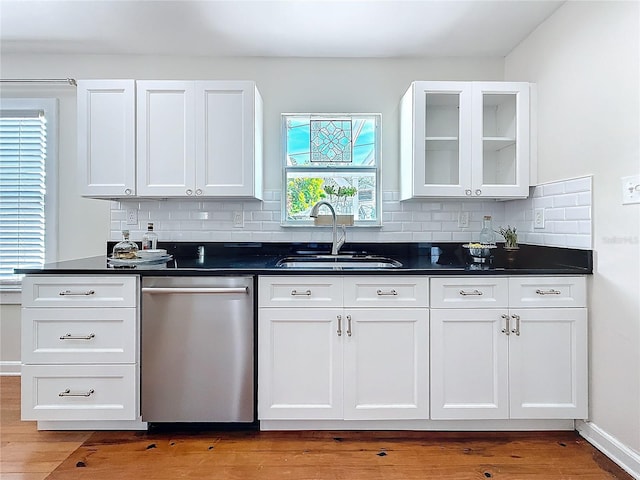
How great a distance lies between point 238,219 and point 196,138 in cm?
64

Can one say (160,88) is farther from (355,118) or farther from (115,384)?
(115,384)

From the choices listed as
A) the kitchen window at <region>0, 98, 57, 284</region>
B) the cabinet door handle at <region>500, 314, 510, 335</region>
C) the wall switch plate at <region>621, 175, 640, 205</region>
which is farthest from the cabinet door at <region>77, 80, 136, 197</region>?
the wall switch plate at <region>621, 175, 640, 205</region>

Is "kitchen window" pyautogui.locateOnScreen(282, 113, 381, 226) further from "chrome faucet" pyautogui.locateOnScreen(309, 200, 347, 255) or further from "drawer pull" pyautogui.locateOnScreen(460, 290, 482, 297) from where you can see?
"drawer pull" pyautogui.locateOnScreen(460, 290, 482, 297)

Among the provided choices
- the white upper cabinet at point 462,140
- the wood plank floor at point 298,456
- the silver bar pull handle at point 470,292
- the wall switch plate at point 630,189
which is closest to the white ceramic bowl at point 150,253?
the wood plank floor at point 298,456

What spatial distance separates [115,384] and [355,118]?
2203 mm

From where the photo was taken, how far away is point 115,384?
6.56 feet

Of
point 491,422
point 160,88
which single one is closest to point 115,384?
point 160,88

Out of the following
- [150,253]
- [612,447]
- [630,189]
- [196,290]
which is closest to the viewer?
[630,189]

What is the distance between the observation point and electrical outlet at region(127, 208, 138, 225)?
280 centimetres

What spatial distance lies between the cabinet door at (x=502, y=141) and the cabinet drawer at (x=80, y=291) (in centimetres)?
209

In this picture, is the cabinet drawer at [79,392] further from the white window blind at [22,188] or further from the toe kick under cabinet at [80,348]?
the white window blind at [22,188]

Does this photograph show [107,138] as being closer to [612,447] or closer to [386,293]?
[386,293]

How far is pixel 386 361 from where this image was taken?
1993mm

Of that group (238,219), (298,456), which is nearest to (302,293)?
(298,456)
